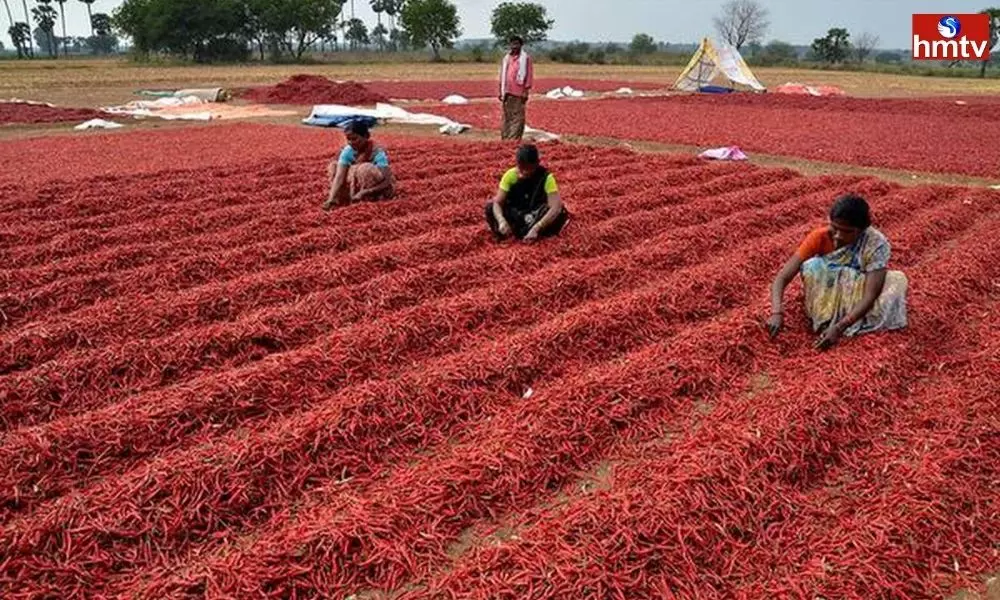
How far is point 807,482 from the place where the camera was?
3730mm

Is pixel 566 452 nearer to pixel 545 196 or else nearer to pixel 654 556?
pixel 654 556

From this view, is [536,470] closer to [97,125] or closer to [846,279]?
[846,279]

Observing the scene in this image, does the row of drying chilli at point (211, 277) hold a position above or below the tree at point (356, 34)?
below

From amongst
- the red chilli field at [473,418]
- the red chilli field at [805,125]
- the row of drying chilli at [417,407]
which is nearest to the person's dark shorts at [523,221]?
the red chilli field at [473,418]

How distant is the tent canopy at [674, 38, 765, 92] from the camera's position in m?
32.5

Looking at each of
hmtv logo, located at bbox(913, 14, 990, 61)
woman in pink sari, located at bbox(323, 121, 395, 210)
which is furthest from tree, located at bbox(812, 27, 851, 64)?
woman in pink sari, located at bbox(323, 121, 395, 210)

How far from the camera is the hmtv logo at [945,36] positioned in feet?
135

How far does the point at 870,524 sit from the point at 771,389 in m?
1.37

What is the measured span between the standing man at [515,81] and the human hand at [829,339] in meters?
9.30

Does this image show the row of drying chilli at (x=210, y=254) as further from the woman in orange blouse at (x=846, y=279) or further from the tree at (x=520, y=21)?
the tree at (x=520, y=21)

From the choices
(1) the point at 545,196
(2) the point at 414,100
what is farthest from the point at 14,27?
(1) the point at 545,196

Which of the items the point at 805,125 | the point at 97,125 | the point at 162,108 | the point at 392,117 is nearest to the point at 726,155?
the point at 805,125

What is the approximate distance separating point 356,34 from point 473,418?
12256 cm

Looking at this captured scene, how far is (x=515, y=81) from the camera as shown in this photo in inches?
540
